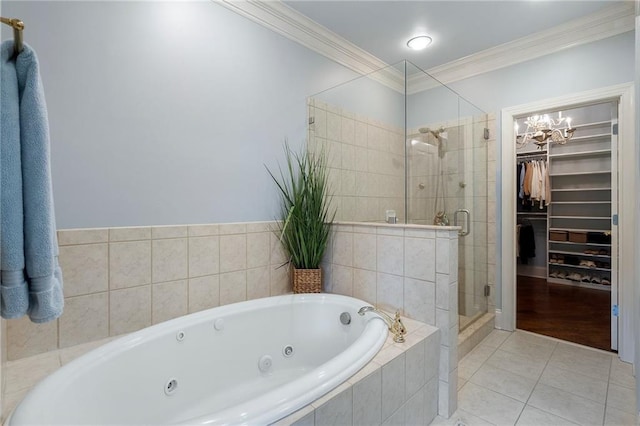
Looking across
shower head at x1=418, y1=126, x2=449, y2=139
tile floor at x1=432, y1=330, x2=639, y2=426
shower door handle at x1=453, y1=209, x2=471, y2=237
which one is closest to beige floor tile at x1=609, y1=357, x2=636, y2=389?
tile floor at x1=432, y1=330, x2=639, y2=426

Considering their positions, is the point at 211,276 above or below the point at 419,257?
below

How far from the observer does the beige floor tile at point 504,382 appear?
5.96 ft

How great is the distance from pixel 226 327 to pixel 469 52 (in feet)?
9.84

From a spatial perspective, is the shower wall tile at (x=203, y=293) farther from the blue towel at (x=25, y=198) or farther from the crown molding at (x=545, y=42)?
the crown molding at (x=545, y=42)

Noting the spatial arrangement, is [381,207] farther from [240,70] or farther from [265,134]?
[240,70]

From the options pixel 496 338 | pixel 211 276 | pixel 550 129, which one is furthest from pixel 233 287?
pixel 550 129

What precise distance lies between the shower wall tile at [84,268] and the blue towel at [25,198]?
0.87m

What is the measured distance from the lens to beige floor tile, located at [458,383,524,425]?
1.61 m

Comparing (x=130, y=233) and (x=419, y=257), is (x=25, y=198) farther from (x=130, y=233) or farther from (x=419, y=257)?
(x=419, y=257)

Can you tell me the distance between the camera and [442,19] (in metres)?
2.25

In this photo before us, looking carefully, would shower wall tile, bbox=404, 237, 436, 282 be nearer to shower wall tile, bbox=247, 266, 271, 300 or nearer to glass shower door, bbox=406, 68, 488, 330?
glass shower door, bbox=406, 68, 488, 330

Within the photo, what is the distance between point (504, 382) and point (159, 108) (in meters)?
2.67

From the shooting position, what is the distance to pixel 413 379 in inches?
56.6

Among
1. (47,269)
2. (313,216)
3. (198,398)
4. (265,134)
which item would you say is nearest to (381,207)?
(313,216)
